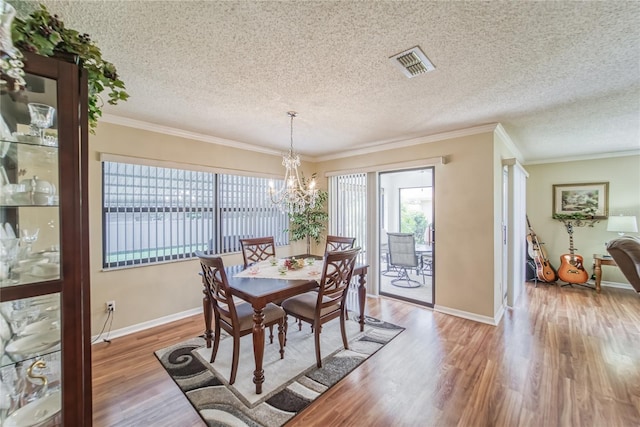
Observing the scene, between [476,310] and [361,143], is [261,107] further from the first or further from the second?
[476,310]

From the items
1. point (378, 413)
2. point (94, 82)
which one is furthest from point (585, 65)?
point (94, 82)

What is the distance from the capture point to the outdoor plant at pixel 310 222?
186 inches

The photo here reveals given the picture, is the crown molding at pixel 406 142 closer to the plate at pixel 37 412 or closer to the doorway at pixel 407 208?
the doorway at pixel 407 208

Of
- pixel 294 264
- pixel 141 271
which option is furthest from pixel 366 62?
pixel 141 271

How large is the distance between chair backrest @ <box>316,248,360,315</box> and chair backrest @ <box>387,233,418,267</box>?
2412 mm

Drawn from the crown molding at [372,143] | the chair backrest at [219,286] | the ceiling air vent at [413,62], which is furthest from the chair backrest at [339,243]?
the ceiling air vent at [413,62]

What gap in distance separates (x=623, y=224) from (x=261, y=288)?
6.04 metres

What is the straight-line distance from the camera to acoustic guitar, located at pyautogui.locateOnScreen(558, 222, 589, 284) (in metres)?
4.74

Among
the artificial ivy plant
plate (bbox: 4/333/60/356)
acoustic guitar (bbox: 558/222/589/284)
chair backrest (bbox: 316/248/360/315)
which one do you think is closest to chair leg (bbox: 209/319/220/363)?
chair backrest (bbox: 316/248/360/315)

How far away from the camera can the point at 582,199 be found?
16.5ft

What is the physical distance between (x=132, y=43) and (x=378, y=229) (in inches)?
149

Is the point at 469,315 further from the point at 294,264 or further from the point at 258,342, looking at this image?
the point at 258,342

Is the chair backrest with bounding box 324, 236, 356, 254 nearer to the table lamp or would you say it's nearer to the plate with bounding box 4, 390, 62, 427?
the plate with bounding box 4, 390, 62, 427

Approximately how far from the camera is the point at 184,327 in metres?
3.16
